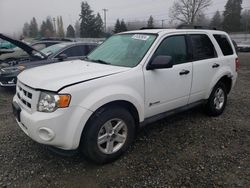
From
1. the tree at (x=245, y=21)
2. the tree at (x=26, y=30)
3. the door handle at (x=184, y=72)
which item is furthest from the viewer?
the tree at (x=26, y=30)

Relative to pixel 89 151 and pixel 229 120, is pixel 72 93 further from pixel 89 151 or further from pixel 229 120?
pixel 229 120

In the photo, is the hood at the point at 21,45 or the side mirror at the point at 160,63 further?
the hood at the point at 21,45

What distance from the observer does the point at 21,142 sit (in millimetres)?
3975

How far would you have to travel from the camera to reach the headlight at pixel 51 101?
2799mm

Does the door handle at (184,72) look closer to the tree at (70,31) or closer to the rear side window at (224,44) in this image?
the rear side window at (224,44)

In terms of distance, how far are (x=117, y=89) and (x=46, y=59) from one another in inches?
188

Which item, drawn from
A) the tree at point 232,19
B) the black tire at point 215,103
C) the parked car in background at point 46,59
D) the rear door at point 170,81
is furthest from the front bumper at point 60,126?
the tree at point 232,19

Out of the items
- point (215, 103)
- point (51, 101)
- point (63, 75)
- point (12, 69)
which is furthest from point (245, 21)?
point (51, 101)

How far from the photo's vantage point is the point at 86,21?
67.9 m

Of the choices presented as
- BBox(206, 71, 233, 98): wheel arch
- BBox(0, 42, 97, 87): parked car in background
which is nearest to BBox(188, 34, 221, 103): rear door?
BBox(206, 71, 233, 98): wheel arch

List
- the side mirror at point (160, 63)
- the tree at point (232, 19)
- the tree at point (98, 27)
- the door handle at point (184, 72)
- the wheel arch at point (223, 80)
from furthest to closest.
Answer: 1. the tree at point (98, 27)
2. the tree at point (232, 19)
3. the wheel arch at point (223, 80)
4. the door handle at point (184, 72)
5. the side mirror at point (160, 63)

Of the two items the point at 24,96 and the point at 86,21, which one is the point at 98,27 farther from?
the point at 24,96

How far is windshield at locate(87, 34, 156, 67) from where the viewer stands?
12.1 feet

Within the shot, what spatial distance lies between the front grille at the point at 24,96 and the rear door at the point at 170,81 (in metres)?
1.57
